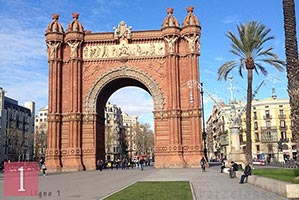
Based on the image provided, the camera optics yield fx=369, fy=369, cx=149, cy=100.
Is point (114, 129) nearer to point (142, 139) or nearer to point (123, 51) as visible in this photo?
point (142, 139)

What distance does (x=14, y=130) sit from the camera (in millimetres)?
79812

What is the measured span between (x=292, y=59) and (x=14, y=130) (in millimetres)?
72984

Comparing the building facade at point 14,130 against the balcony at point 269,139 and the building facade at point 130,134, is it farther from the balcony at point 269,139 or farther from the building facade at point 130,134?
the balcony at point 269,139

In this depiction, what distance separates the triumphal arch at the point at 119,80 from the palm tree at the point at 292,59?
2310 centimetres

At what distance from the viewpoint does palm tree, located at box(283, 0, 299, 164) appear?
16.3 metres

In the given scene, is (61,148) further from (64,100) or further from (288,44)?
(288,44)

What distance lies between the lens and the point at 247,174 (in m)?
20.2

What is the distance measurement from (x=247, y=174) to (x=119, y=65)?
→ 83.5 feet

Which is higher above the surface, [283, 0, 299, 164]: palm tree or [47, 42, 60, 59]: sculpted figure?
[47, 42, 60, 59]: sculpted figure

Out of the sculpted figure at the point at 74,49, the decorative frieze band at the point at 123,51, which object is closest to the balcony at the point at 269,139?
the decorative frieze band at the point at 123,51

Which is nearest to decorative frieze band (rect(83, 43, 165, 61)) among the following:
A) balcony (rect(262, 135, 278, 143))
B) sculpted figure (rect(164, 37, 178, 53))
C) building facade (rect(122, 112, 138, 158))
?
sculpted figure (rect(164, 37, 178, 53))

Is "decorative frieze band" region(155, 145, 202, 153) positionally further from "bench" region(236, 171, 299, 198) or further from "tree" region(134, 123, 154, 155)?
"tree" region(134, 123, 154, 155)

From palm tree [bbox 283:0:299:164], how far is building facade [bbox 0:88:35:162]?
68835 mm

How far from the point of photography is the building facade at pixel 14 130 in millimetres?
84006
